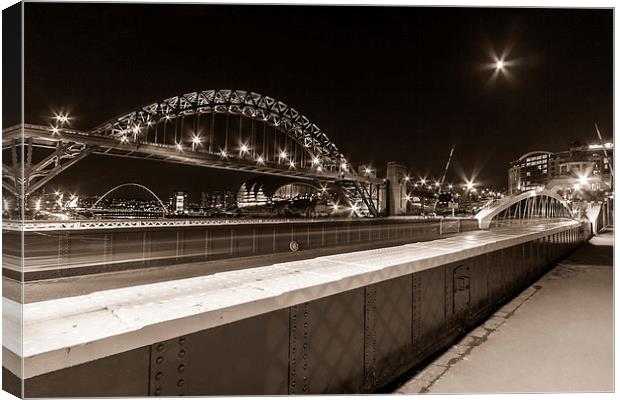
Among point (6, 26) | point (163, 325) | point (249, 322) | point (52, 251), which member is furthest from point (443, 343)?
point (52, 251)

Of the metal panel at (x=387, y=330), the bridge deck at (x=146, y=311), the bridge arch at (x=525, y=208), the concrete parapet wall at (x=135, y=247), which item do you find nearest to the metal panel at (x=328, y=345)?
the metal panel at (x=387, y=330)

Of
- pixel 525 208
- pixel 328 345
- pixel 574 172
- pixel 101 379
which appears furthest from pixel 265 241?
pixel 574 172

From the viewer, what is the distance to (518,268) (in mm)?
8820

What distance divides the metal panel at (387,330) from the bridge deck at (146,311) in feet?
1.83

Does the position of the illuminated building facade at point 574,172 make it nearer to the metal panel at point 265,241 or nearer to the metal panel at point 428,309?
the metal panel at point 265,241

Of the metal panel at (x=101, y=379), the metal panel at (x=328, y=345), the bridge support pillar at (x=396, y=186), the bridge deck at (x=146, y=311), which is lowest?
the metal panel at (x=328, y=345)

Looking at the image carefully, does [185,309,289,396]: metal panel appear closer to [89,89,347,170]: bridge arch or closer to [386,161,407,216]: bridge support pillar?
[89,89,347,170]: bridge arch

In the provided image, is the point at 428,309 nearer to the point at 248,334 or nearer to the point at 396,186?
the point at 248,334

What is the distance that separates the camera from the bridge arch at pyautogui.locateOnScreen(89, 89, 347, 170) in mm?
34031

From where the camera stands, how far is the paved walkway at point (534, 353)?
3.92m

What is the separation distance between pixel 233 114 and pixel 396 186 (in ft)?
73.2

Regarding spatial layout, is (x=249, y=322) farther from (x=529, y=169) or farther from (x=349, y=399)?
(x=529, y=169)

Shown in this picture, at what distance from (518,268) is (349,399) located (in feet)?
24.4

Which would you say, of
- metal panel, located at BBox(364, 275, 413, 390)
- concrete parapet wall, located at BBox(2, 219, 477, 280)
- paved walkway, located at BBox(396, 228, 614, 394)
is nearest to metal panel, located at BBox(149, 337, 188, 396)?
metal panel, located at BBox(364, 275, 413, 390)
